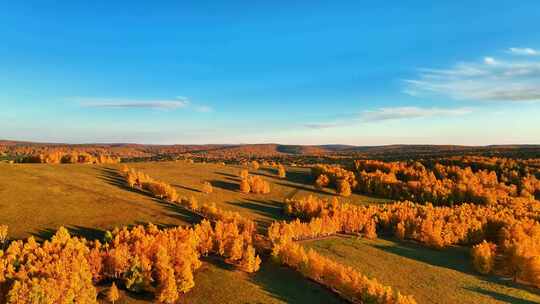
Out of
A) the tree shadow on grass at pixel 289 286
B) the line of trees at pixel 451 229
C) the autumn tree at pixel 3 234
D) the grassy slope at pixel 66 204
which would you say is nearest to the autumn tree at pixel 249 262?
the tree shadow on grass at pixel 289 286

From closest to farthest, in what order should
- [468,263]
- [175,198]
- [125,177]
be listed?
[468,263]
[175,198]
[125,177]

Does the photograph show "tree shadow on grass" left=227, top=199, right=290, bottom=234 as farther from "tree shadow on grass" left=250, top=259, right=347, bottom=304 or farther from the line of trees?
"tree shadow on grass" left=250, top=259, right=347, bottom=304

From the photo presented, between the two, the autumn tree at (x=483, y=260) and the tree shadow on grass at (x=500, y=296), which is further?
the autumn tree at (x=483, y=260)

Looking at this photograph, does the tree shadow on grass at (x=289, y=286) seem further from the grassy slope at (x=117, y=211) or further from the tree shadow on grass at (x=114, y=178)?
the tree shadow on grass at (x=114, y=178)

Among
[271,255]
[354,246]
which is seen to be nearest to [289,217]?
[354,246]

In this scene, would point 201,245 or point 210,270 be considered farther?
point 201,245

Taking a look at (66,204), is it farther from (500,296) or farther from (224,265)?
(500,296)

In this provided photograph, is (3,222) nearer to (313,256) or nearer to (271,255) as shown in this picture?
(271,255)

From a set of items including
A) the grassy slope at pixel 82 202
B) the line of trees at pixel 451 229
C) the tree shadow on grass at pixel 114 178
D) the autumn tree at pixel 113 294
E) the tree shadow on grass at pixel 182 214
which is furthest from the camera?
the tree shadow on grass at pixel 114 178
